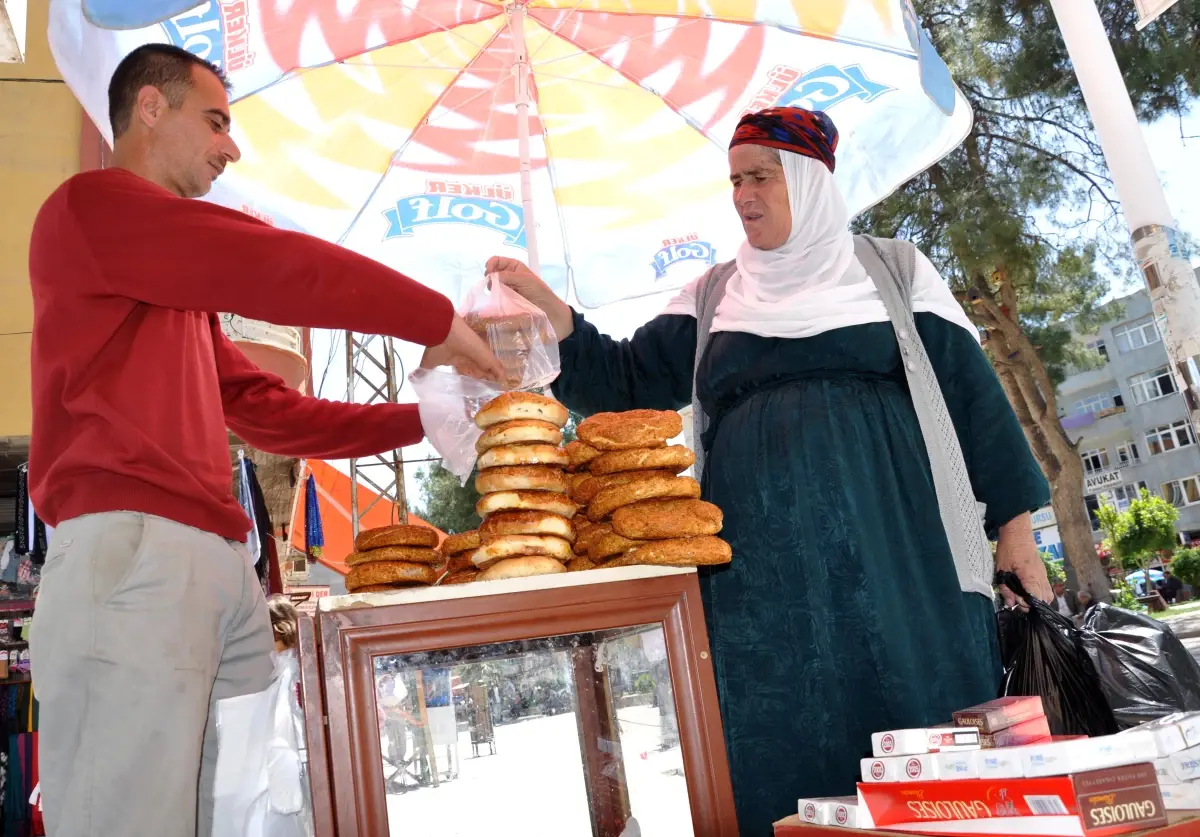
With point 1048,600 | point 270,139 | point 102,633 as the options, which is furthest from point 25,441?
point 1048,600

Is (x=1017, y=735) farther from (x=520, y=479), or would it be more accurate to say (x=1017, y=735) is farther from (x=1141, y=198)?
(x=1141, y=198)

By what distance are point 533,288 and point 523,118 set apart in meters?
2.00

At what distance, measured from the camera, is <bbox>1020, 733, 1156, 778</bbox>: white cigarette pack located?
39.1 inches

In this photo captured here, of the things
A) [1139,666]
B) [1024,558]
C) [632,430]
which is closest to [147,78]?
[632,430]

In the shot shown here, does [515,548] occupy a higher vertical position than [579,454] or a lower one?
lower

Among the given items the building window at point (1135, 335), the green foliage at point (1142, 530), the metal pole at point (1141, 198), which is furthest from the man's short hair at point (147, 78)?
the green foliage at point (1142, 530)

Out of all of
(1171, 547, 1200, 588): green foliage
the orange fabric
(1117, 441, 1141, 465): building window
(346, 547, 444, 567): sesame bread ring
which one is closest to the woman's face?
(346, 547, 444, 567): sesame bread ring

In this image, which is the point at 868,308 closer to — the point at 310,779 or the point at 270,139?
the point at 310,779

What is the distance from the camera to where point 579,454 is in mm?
1890

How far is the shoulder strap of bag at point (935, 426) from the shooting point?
199 cm

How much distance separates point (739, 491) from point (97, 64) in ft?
7.72

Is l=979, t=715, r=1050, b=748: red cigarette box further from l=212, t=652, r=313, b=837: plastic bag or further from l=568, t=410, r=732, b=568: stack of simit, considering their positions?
l=212, t=652, r=313, b=837: plastic bag

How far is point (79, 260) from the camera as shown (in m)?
1.60

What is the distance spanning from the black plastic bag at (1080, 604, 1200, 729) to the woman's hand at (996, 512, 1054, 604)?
7.5 inches
